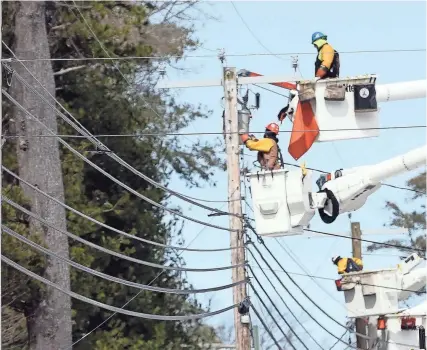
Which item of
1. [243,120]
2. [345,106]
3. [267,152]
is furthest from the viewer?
[243,120]

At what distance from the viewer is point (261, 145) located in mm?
17812

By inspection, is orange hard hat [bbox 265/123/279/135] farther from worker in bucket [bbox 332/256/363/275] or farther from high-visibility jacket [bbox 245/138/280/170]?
worker in bucket [bbox 332/256/363/275]

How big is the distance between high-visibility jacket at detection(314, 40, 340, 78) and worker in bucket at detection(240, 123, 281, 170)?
68.6 inches

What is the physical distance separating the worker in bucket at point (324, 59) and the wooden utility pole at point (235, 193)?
12.1ft

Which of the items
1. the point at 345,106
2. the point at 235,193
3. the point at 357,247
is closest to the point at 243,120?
the point at 235,193

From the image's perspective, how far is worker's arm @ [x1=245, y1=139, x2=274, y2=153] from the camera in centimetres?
1770

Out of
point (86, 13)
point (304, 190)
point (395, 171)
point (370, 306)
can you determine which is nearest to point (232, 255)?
point (304, 190)

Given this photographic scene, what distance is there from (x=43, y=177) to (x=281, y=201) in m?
7.25

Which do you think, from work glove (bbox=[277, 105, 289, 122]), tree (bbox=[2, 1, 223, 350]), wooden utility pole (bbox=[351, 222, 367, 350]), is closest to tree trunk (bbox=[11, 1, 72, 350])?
tree (bbox=[2, 1, 223, 350])

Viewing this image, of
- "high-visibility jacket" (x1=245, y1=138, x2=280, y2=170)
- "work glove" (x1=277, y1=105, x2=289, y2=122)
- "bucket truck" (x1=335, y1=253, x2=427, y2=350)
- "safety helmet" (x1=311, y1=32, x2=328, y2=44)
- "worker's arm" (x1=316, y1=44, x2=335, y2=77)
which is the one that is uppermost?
"safety helmet" (x1=311, y1=32, x2=328, y2=44)

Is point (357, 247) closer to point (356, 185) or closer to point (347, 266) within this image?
point (347, 266)

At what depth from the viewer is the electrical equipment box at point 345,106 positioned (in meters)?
15.5

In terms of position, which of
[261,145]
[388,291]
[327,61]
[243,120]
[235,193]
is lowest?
[388,291]

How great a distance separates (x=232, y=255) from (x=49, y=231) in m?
4.04
